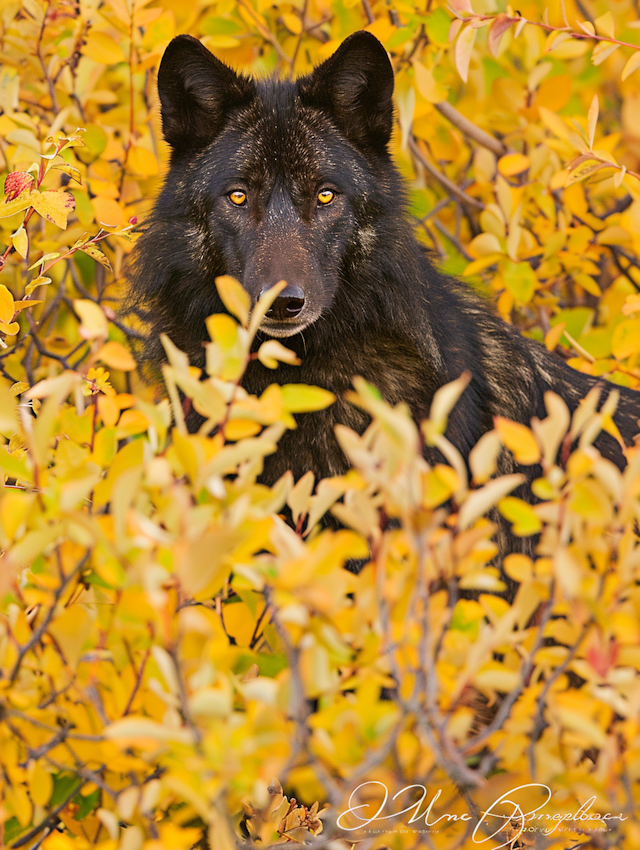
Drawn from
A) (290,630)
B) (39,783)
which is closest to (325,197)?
(290,630)

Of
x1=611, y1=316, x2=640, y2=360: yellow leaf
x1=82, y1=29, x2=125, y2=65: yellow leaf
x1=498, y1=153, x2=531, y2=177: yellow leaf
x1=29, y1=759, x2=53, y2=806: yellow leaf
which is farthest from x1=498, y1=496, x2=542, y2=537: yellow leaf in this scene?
x1=82, y1=29, x2=125, y2=65: yellow leaf

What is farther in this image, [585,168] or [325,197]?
[325,197]

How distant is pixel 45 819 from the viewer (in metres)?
2.12

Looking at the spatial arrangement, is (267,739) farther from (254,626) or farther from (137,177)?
(137,177)

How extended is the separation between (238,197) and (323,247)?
0.44 m

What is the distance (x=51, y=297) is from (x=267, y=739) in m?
4.47

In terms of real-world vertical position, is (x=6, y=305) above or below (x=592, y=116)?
below

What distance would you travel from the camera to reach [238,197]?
3.70 meters

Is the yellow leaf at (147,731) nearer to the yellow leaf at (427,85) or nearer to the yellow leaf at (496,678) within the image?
the yellow leaf at (496,678)

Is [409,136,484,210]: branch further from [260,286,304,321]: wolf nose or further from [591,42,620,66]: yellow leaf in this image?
[260,286,304,321]: wolf nose

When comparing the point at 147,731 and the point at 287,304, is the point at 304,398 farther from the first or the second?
the point at 287,304

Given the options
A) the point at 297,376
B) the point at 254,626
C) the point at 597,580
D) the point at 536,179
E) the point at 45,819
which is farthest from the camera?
the point at 536,179

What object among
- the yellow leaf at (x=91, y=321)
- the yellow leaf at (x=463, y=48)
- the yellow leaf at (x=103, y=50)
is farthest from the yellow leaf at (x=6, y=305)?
the yellow leaf at (x=463, y=48)

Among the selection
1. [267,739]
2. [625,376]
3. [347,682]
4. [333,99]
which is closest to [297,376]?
[333,99]
